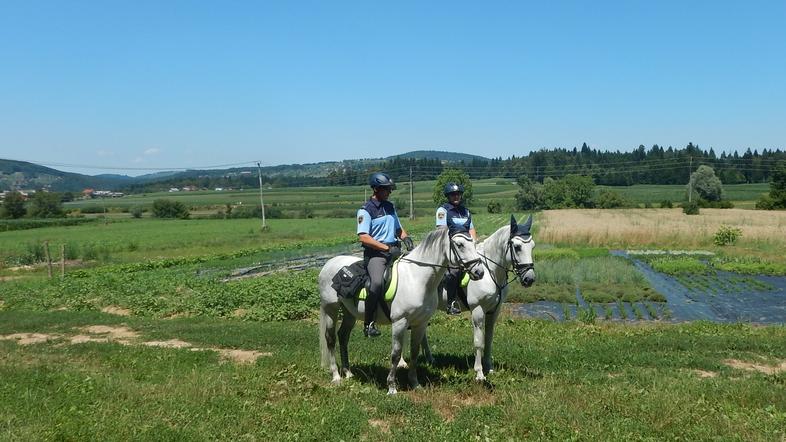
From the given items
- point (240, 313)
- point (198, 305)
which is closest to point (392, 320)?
point (240, 313)

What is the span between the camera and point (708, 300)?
60.9 feet

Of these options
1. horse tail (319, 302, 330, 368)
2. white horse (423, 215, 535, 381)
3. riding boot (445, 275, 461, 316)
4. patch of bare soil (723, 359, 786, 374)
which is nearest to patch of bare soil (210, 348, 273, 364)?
horse tail (319, 302, 330, 368)

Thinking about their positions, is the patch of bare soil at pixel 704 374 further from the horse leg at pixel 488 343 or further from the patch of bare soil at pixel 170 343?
the patch of bare soil at pixel 170 343

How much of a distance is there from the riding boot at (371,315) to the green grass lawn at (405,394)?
2.65 feet

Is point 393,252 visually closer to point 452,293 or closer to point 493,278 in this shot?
point 452,293

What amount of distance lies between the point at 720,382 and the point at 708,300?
1267 centimetres

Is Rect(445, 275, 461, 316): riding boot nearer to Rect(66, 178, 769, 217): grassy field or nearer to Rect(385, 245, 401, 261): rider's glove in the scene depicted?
Rect(385, 245, 401, 261): rider's glove

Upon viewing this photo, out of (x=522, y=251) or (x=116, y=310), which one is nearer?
(x=522, y=251)

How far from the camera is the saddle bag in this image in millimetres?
7660

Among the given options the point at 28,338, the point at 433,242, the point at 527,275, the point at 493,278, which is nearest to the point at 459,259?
the point at 433,242

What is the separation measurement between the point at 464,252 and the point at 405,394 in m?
2.17

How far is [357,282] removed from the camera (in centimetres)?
766

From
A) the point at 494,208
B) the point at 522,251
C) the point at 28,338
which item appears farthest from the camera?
the point at 494,208

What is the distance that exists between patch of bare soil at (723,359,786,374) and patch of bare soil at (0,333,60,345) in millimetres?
14757
